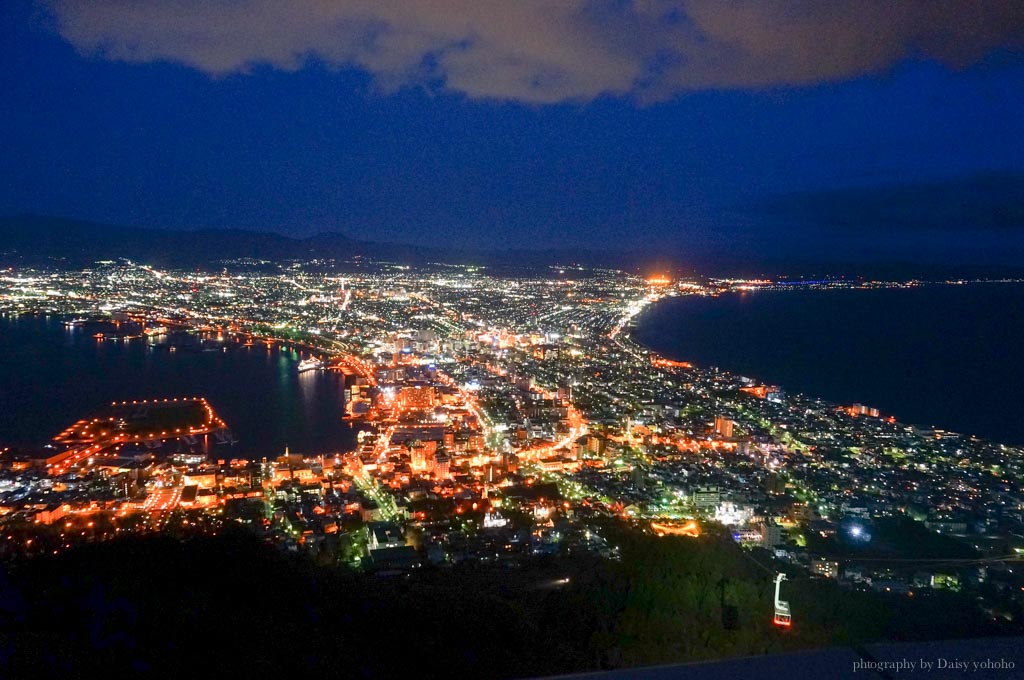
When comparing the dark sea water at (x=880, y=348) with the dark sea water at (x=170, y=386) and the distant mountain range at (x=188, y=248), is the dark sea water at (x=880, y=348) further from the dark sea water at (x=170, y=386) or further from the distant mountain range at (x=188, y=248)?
the distant mountain range at (x=188, y=248)

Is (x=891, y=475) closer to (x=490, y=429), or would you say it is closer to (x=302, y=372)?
(x=490, y=429)

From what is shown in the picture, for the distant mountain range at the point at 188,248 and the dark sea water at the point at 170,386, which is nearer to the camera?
the dark sea water at the point at 170,386

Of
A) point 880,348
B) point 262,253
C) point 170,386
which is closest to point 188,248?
point 262,253

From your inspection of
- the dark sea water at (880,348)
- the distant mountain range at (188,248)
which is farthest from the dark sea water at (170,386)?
the distant mountain range at (188,248)

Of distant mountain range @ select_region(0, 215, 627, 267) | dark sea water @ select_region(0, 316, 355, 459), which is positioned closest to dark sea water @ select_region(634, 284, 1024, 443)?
dark sea water @ select_region(0, 316, 355, 459)

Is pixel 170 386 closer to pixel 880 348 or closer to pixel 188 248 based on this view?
pixel 880 348

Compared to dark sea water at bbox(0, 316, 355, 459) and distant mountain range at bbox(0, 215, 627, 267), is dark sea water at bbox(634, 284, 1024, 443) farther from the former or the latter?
distant mountain range at bbox(0, 215, 627, 267)

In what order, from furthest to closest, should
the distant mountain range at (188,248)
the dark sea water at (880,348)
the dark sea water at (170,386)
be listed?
the distant mountain range at (188,248)
the dark sea water at (880,348)
the dark sea water at (170,386)
